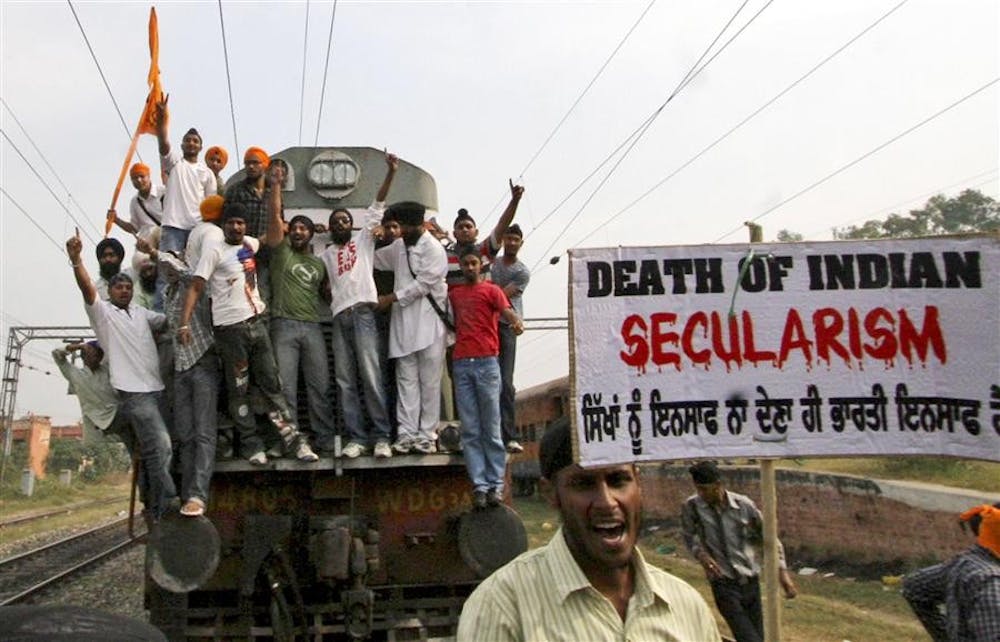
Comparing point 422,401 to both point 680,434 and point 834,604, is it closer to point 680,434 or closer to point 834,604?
point 680,434

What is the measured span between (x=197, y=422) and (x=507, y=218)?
276 cm

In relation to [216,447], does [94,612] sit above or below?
below

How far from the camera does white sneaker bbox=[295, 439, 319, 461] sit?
21.5 ft

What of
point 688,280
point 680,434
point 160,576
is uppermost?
point 688,280

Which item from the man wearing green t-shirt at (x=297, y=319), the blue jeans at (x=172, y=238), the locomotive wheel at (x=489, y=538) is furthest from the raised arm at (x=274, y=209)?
the locomotive wheel at (x=489, y=538)

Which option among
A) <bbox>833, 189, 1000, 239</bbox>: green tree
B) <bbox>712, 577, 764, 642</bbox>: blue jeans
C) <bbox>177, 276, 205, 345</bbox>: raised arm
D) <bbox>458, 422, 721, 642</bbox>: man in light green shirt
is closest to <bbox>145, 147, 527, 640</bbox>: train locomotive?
<bbox>177, 276, 205, 345</bbox>: raised arm

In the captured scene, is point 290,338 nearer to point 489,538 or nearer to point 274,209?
point 274,209

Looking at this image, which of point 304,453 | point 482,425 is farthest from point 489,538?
point 304,453

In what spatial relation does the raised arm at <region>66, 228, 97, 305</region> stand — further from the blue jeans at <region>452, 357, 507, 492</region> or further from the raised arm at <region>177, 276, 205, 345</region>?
the blue jeans at <region>452, 357, 507, 492</region>

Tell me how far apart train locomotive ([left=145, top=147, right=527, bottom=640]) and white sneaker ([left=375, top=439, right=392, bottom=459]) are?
0.18 ft

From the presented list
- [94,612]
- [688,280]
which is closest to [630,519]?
[94,612]

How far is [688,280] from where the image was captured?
4051 millimetres

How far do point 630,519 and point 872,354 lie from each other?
1.87m

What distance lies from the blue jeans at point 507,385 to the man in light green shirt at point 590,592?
4.48 metres
